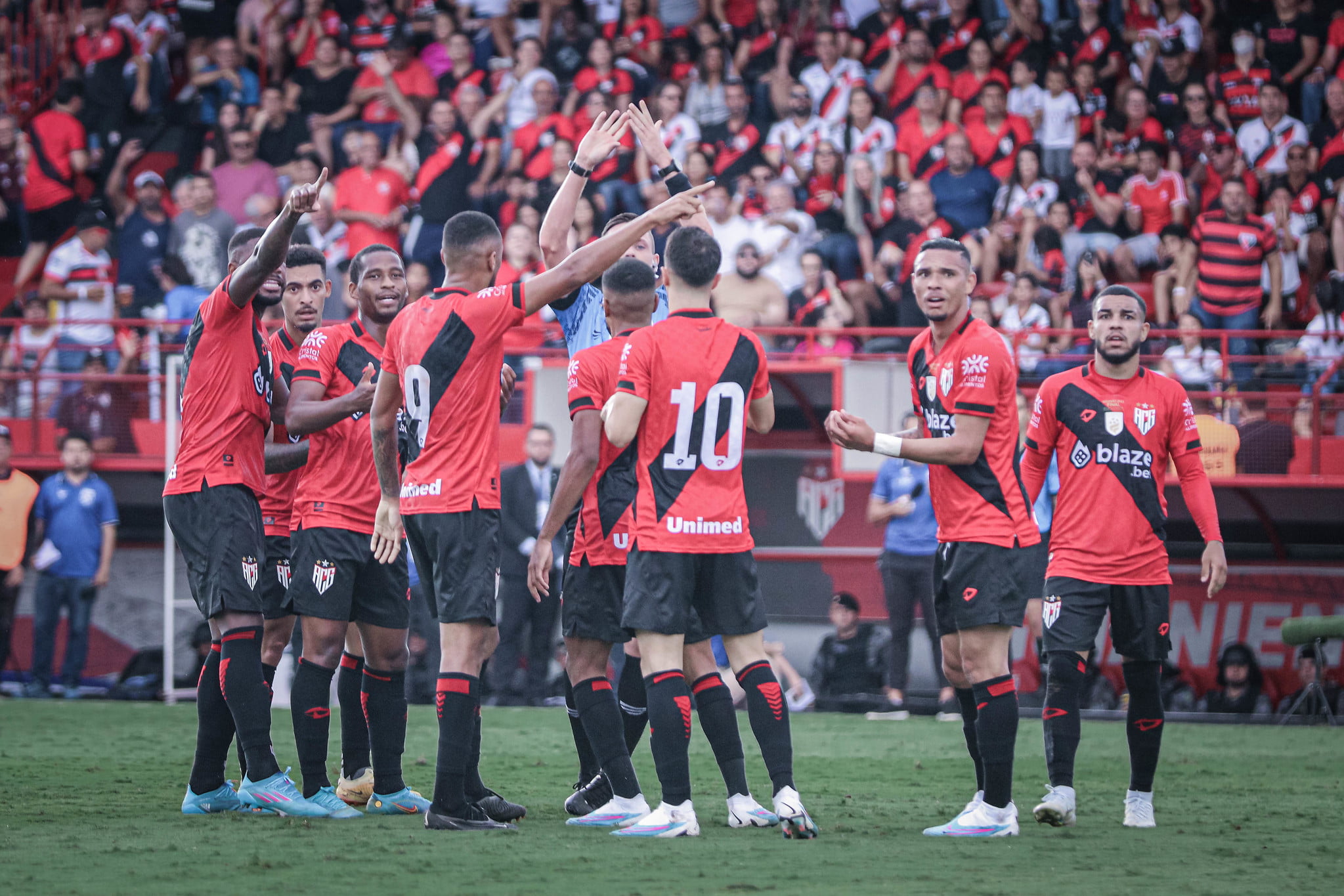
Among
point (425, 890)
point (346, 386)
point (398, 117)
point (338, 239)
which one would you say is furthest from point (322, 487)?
point (398, 117)

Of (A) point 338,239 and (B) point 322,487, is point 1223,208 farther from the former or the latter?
(B) point 322,487

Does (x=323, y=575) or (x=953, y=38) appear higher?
(x=953, y=38)

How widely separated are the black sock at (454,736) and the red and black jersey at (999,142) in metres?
11.3

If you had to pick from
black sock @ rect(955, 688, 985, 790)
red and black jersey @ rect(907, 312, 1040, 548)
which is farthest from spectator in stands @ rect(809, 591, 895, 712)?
red and black jersey @ rect(907, 312, 1040, 548)

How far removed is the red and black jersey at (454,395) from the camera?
596cm

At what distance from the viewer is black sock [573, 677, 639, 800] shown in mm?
6055

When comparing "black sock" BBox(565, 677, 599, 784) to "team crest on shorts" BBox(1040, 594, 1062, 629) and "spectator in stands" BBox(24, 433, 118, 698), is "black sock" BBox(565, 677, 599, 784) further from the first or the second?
"spectator in stands" BBox(24, 433, 118, 698)

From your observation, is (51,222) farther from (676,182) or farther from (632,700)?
(632,700)

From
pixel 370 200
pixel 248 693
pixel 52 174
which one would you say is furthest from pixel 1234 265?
pixel 52 174

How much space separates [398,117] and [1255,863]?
570 inches

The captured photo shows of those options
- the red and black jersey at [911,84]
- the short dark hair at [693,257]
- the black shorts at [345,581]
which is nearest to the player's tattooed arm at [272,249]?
the black shorts at [345,581]

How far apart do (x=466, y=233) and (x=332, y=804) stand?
255 cm

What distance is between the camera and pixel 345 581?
6527 mm

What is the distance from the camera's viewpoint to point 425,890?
4598 mm
